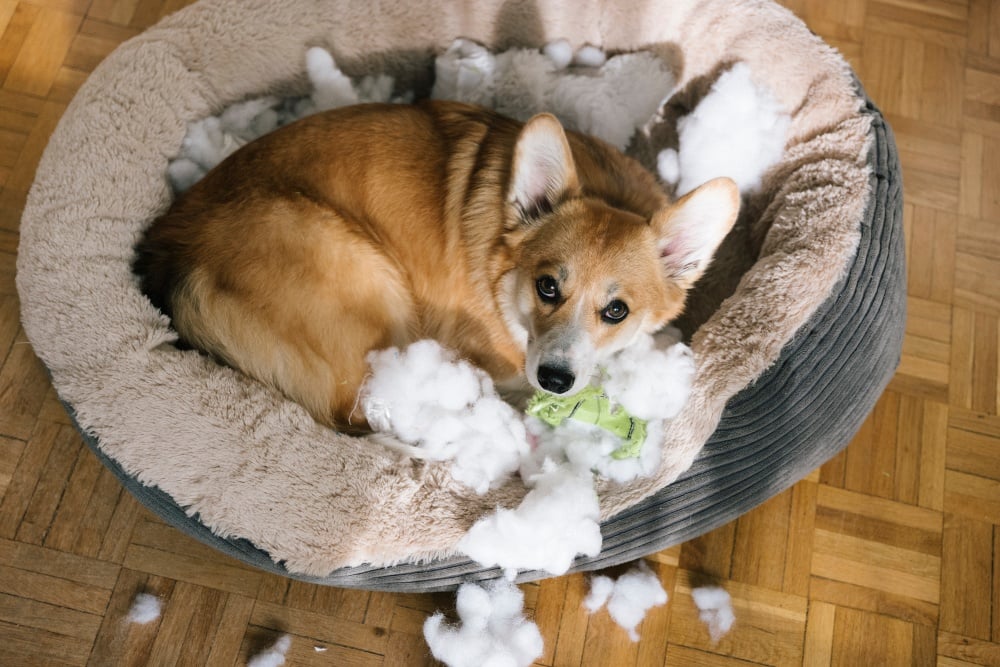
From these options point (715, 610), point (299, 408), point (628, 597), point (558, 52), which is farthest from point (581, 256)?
point (558, 52)

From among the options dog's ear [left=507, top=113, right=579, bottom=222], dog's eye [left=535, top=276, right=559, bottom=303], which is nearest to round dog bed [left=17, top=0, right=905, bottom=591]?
dog's eye [left=535, top=276, right=559, bottom=303]

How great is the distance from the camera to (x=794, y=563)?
2209 mm

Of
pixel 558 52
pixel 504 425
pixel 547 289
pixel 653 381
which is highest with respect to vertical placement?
pixel 558 52

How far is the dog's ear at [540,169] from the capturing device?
1746mm

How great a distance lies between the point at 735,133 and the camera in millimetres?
2467

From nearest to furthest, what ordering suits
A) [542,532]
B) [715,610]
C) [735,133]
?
1. [542,532]
2. [715,610]
3. [735,133]

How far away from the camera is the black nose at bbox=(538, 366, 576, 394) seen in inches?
70.3

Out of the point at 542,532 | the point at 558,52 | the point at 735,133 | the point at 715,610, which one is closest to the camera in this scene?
the point at 542,532

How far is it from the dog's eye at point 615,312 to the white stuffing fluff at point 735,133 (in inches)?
30.4

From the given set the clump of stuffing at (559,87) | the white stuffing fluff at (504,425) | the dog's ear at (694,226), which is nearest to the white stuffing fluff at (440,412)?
the white stuffing fluff at (504,425)

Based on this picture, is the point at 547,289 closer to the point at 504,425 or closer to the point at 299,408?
the point at 504,425

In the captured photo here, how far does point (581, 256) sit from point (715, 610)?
1.00 m

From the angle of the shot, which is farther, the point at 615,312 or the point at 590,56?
the point at 590,56

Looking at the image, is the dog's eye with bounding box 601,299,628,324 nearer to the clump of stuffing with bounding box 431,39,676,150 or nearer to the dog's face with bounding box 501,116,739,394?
the dog's face with bounding box 501,116,739,394
